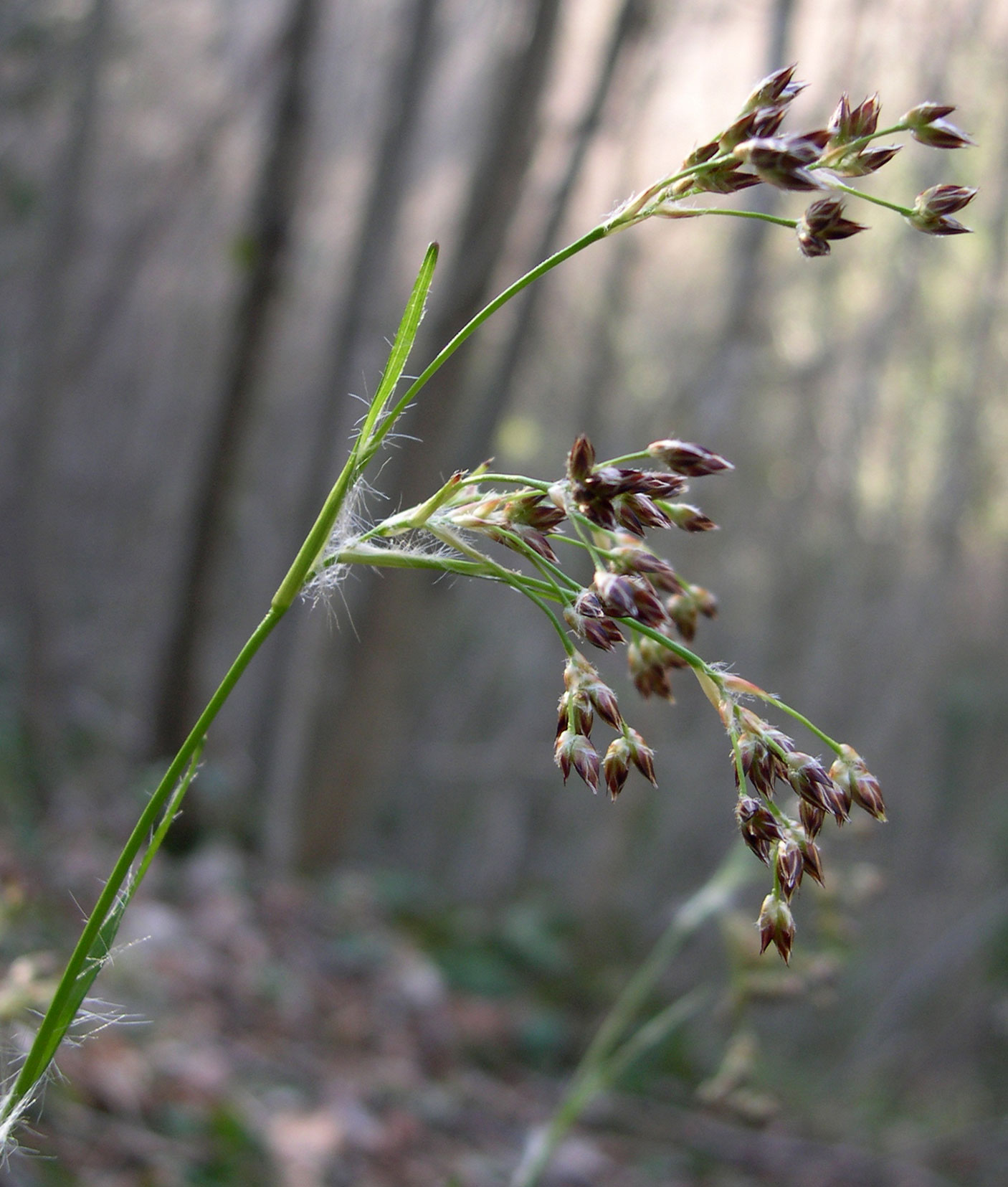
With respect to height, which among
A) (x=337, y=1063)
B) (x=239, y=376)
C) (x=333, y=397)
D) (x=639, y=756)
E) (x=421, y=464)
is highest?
(x=333, y=397)

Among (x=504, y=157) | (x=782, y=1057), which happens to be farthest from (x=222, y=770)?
(x=782, y=1057)

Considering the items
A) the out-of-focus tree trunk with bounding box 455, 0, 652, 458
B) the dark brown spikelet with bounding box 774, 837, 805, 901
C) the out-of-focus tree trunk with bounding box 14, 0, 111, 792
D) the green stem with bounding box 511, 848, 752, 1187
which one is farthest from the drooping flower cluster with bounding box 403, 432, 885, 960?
the out-of-focus tree trunk with bounding box 455, 0, 652, 458

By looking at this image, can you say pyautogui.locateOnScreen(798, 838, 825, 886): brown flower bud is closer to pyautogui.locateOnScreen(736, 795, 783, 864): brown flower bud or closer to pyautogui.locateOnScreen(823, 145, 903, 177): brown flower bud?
pyautogui.locateOnScreen(736, 795, 783, 864): brown flower bud

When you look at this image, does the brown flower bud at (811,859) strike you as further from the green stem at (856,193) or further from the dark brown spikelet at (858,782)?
the green stem at (856,193)

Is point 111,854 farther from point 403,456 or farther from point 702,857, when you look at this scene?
point 702,857

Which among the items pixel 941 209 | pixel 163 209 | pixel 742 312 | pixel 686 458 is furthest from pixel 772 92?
pixel 163 209

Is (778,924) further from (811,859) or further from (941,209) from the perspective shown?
(941,209)
